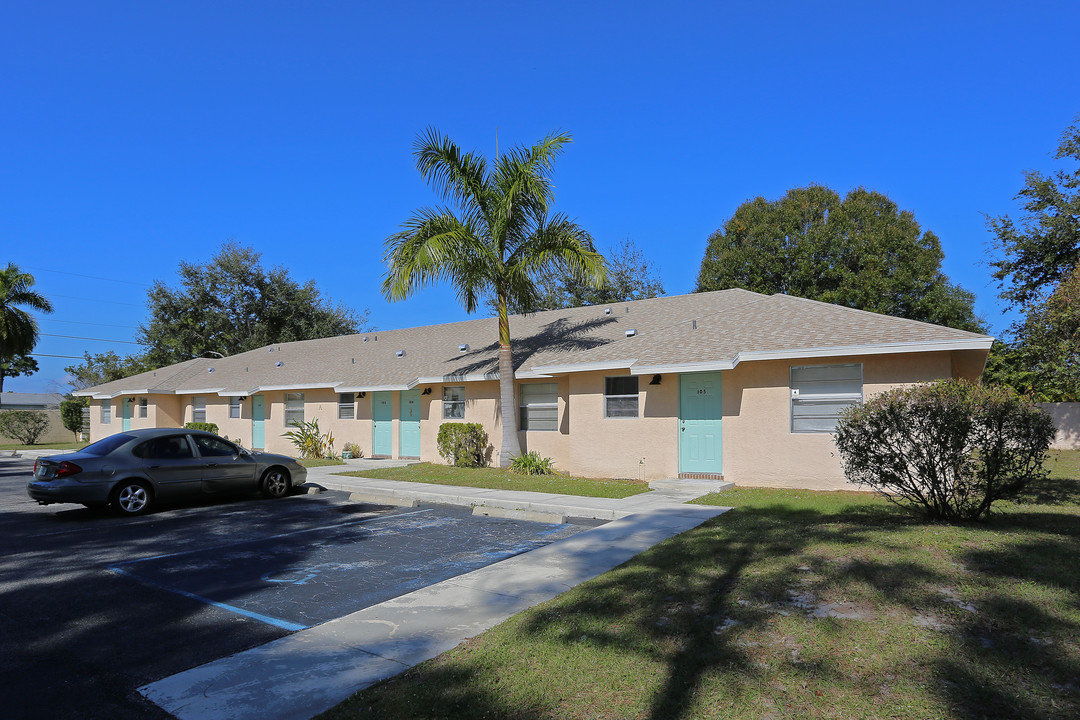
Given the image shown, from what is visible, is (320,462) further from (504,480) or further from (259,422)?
(504,480)

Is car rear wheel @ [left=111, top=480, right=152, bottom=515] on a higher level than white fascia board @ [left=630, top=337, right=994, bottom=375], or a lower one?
lower

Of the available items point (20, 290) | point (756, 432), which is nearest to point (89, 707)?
point (756, 432)

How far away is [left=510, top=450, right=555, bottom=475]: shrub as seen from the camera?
643 inches

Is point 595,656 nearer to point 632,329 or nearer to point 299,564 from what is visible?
point 299,564

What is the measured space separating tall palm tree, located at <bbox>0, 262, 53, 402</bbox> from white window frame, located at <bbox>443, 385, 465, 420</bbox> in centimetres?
2698

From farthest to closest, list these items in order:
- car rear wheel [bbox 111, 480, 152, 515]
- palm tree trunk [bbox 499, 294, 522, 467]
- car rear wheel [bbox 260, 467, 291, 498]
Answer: palm tree trunk [bbox 499, 294, 522, 467] < car rear wheel [bbox 260, 467, 291, 498] < car rear wheel [bbox 111, 480, 152, 515]

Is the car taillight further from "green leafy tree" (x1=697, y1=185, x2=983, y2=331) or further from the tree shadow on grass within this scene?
"green leafy tree" (x1=697, y1=185, x2=983, y2=331)

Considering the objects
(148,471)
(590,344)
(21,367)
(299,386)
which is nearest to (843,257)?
(590,344)

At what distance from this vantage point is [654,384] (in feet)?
48.4

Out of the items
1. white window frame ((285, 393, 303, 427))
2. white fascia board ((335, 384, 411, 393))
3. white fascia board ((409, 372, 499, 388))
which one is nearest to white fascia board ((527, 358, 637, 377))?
white fascia board ((409, 372, 499, 388))

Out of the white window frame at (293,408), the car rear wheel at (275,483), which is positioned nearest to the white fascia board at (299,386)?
the white window frame at (293,408)

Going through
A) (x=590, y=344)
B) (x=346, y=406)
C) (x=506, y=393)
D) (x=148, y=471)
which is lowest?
(x=148, y=471)

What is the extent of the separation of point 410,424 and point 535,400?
5.14m

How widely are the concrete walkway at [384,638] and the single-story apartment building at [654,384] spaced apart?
4.72m
